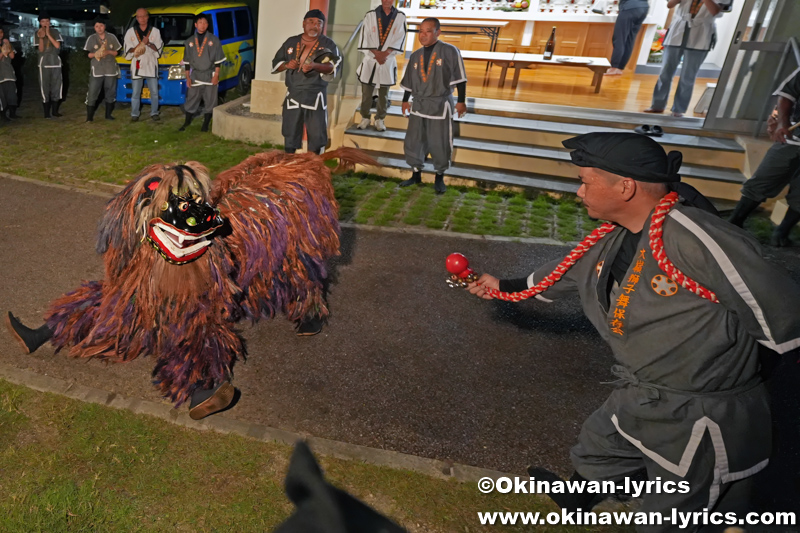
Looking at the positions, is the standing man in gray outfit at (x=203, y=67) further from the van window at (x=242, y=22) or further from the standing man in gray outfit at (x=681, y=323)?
the standing man in gray outfit at (x=681, y=323)

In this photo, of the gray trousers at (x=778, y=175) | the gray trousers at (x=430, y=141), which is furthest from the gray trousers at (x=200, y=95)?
the gray trousers at (x=778, y=175)

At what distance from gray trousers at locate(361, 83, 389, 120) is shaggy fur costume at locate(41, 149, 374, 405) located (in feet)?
18.2

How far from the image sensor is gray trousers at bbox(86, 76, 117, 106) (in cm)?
1064

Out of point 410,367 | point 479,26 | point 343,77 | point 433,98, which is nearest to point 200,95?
point 343,77

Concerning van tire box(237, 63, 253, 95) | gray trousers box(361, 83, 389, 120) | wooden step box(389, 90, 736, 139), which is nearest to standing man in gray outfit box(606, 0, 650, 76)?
wooden step box(389, 90, 736, 139)

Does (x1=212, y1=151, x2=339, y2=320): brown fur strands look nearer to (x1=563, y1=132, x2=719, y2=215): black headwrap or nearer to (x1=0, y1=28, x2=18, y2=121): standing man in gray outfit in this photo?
(x1=563, y1=132, x2=719, y2=215): black headwrap

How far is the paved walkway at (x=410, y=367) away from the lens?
3510 millimetres

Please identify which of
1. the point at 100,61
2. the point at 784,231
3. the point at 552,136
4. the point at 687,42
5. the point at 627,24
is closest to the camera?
the point at 784,231

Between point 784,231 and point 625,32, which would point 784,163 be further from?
point 625,32

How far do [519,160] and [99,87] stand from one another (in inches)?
324

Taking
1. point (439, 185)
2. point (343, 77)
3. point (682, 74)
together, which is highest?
point (682, 74)

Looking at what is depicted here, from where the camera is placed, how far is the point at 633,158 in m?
2.25

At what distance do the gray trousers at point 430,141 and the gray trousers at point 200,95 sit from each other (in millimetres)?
4658

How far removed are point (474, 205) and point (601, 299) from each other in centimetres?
523
